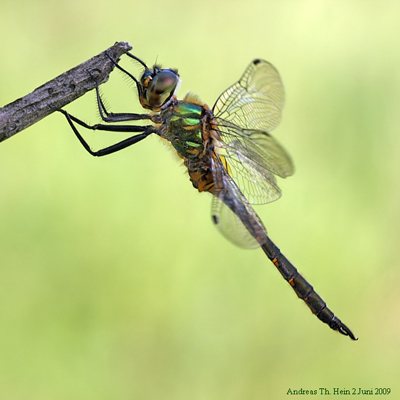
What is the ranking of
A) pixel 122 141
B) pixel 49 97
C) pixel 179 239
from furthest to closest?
pixel 179 239, pixel 122 141, pixel 49 97

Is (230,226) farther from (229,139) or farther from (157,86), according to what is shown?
(157,86)

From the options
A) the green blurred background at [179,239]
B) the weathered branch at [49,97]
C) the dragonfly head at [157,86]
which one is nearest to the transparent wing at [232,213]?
the green blurred background at [179,239]

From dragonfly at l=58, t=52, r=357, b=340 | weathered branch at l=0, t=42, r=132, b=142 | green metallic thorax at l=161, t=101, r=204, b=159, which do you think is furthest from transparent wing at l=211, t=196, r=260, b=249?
weathered branch at l=0, t=42, r=132, b=142

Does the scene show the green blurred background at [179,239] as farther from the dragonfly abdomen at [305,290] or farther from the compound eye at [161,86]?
the dragonfly abdomen at [305,290]

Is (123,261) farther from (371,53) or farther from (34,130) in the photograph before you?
(371,53)

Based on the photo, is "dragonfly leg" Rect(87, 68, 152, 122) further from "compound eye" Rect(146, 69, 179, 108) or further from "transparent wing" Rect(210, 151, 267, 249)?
"transparent wing" Rect(210, 151, 267, 249)

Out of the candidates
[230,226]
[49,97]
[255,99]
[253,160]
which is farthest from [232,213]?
[49,97]

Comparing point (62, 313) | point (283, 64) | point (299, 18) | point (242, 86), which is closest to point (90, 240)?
point (62, 313)
